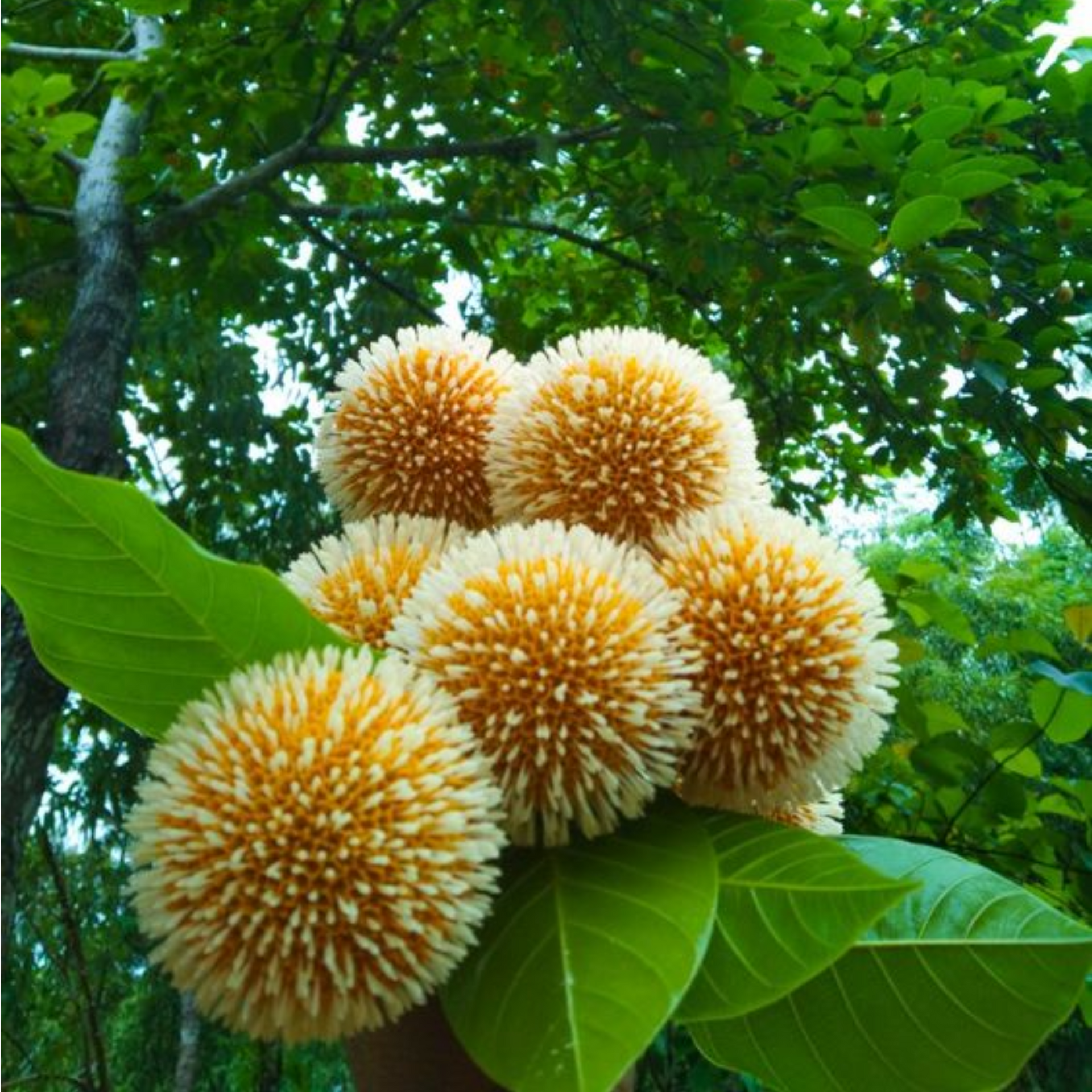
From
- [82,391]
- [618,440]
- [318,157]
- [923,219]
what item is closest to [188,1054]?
[82,391]

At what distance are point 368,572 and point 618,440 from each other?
6cm

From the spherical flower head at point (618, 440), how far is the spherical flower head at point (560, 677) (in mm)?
39

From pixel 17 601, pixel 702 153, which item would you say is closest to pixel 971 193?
pixel 702 153

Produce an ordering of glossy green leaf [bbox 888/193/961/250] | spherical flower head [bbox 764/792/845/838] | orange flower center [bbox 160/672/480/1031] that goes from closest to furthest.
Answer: orange flower center [bbox 160/672/480/1031] → spherical flower head [bbox 764/792/845/838] → glossy green leaf [bbox 888/193/961/250]

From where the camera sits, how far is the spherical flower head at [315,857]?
0.19m

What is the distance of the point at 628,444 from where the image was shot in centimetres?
27

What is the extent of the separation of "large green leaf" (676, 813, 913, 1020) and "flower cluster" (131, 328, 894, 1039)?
16 millimetres

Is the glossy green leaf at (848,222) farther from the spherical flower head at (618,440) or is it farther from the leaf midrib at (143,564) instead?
the leaf midrib at (143,564)

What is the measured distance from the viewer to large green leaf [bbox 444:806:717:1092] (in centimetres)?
19

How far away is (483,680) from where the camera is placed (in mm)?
222

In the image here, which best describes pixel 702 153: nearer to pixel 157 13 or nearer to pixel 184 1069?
pixel 157 13

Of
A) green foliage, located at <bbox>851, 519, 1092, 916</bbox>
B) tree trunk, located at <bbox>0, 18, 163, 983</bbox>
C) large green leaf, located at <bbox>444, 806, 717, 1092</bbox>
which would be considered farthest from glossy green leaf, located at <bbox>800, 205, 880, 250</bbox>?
tree trunk, located at <bbox>0, 18, 163, 983</bbox>

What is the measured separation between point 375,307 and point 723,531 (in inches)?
63.2

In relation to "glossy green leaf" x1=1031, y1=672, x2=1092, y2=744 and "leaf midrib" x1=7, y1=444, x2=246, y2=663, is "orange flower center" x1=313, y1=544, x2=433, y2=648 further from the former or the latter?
"glossy green leaf" x1=1031, y1=672, x2=1092, y2=744
